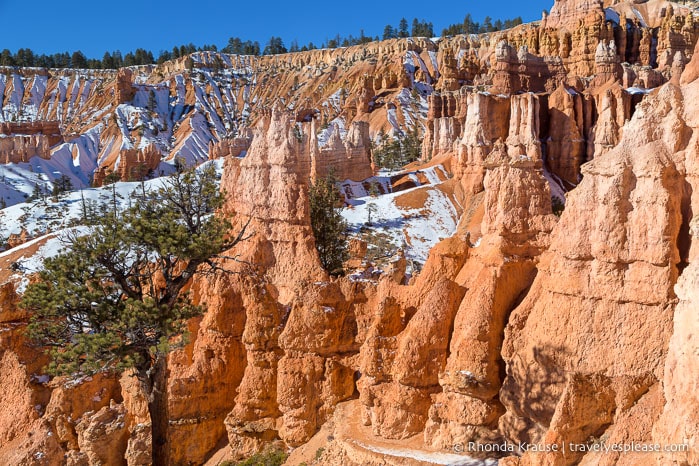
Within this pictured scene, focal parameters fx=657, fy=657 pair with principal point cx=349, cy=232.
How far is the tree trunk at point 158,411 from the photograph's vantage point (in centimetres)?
1389

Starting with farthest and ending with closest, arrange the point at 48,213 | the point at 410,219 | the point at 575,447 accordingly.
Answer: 1. the point at 48,213
2. the point at 410,219
3. the point at 575,447

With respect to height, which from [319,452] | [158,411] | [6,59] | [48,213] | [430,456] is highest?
[6,59]

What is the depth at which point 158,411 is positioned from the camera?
13984 mm

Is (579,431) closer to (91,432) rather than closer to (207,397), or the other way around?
(207,397)

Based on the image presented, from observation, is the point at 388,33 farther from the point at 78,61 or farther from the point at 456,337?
the point at 456,337

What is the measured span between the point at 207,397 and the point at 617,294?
31.4 feet

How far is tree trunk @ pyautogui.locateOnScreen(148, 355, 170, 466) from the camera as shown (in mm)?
13891

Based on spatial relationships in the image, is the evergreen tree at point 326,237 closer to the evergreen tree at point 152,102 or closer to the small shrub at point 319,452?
the small shrub at point 319,452

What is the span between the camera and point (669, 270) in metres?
9.91

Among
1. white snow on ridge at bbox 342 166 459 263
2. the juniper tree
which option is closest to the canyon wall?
the juniper tree

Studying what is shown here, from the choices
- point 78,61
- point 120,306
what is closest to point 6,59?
point 78,61

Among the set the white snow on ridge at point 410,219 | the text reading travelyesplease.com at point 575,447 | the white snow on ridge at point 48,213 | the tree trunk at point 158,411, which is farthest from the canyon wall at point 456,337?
the white snow on ridge at point 48,213

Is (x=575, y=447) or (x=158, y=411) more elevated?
(x=575, y=447)

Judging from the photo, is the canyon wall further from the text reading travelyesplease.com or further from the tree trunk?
the tree trunk
